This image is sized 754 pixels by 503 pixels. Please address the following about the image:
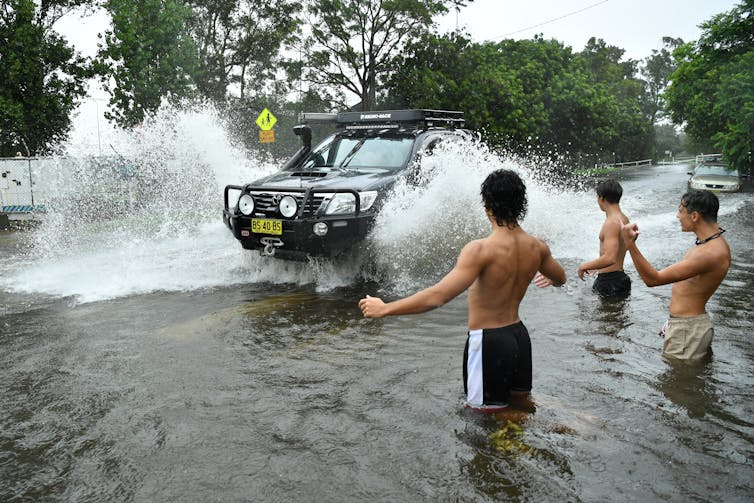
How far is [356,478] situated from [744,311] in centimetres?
522

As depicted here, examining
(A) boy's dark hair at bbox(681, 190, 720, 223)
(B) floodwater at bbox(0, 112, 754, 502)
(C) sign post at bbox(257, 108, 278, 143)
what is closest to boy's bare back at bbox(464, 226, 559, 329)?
(B) floodwater at bbox(0, 112, 754, 502)

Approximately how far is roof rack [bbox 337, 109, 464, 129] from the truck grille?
238 cm

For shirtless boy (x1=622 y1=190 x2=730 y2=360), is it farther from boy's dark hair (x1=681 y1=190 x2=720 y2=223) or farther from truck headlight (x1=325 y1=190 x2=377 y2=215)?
truck headlight (x1=325 y1=190 x2=377 y2=215)

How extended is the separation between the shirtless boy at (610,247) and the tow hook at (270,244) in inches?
136

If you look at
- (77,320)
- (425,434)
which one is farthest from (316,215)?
(425,434)

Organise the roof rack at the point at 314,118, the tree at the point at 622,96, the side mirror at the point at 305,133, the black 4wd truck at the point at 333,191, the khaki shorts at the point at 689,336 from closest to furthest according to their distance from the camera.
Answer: the khaki shorts at the point at 689,336
the black 4wd truck at the point at 333,191
the side mirror at the point at 305,133
the roof rack at the point at 314,118
the tree at the point at 622,96

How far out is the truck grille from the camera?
24.1 ft

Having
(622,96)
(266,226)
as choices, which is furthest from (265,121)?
(622,96)

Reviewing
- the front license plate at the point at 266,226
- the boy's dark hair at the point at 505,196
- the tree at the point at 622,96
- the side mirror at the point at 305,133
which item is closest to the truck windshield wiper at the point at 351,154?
the side mirror at the point at 305,133

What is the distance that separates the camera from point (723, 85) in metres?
25.2

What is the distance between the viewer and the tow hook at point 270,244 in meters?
7.43

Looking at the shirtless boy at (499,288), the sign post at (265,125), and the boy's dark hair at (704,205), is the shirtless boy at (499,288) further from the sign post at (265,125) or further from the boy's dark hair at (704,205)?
the sign post at (265,125)

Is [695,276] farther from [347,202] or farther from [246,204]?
[246,204]

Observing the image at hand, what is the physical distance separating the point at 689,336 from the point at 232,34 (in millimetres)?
27212
